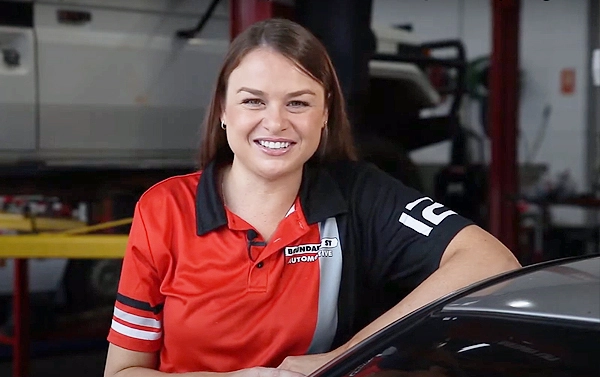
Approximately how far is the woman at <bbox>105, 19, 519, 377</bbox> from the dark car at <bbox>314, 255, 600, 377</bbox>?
199mm

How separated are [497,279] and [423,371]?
211mm

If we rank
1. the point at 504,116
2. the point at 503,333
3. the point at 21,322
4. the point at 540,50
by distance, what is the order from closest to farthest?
the point at 503,333
the point at 21,322
the point at 504,116
the point at 540,50

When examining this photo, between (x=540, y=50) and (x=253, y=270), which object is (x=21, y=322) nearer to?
(x=253, y=270)

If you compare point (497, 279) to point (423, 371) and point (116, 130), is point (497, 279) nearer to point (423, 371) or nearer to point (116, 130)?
point (423, 371)

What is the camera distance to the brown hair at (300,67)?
1748mm

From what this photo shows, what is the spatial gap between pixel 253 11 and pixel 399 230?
2.08 metres

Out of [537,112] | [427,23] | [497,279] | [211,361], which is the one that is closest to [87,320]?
[427,23]

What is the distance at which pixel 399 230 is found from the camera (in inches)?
72.1

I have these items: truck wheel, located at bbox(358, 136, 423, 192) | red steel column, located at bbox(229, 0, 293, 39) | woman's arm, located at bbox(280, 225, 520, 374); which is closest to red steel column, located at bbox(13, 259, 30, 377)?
red steel column, located at bbox(229, 0, 293, 39)

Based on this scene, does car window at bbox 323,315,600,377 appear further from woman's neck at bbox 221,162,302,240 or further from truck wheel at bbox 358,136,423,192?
truck wheel at bbox 358,136,423,192

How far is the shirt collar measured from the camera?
5.82 ft

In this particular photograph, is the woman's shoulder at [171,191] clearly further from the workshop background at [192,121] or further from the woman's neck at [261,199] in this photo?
the workshop background at [192,121]

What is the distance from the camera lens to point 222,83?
72.0 inches

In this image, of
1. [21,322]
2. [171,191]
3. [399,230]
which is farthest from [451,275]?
[21,322]
